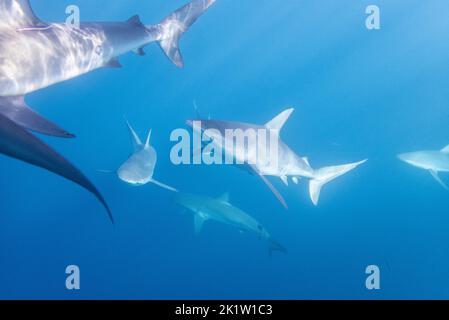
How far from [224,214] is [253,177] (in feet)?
32.4

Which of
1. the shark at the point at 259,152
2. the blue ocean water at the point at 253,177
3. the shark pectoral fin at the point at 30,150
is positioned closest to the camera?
the shark pectoral fin at the point at 30,150

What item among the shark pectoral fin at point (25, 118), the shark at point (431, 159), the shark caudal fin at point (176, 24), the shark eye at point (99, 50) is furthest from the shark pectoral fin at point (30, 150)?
the shark at point (431, 159)

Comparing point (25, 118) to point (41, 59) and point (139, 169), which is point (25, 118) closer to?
point (41, 59)

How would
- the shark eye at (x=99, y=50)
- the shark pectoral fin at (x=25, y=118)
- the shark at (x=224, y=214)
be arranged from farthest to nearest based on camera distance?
the shark at (x=224, y=214)
the shark eye at (x=99, y=50)
the shark pectoral fin at (x=25, y=118)

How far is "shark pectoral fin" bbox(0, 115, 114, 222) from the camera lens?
7.38ft

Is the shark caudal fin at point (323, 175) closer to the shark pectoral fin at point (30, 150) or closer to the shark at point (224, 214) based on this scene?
the shark at point (224, 214)

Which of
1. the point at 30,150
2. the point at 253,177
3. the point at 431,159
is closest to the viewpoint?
the point at 30,150

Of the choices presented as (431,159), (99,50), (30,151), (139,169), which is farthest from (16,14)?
(431,159)

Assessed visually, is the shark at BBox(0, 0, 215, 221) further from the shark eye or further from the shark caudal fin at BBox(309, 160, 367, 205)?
the shark caudal fin at BBox(309, 160, 367, 205)

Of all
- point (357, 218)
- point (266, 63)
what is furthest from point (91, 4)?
point (357, 218)

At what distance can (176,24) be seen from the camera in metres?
6.71

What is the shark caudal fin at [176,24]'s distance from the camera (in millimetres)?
6566

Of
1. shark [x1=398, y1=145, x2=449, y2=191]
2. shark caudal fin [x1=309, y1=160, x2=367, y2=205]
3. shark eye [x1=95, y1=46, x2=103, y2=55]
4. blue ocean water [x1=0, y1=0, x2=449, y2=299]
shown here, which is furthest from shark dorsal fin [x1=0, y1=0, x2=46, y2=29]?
blue ocean water [x1=0, y1=0, x2=449, y2=299]

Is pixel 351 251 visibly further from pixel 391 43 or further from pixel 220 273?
pixel 391 43
